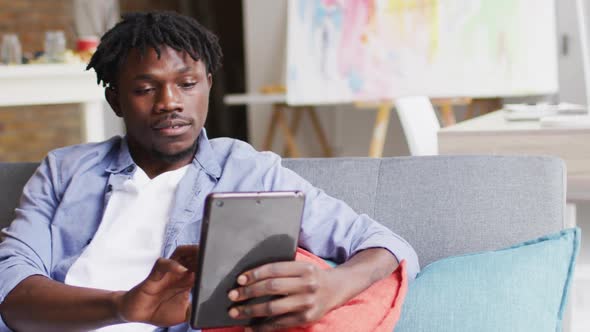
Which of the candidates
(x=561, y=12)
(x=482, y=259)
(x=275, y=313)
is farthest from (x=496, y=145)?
(x=561, y=12)

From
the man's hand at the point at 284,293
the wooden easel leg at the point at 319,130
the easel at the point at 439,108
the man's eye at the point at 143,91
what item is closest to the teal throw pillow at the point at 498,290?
the man's hand at the point at 284,293

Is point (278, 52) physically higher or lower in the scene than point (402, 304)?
higher

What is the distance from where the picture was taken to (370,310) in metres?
1.29

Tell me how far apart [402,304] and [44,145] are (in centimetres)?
497

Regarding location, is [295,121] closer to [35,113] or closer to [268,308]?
[35,113]

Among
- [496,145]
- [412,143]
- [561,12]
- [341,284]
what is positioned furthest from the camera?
[561,12]

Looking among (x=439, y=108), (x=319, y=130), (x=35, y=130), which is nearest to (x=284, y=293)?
(x=439, y=108)

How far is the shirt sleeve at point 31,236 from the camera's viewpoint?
4.52ft

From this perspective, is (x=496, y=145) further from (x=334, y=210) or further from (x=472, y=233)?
(x=334, y=210)

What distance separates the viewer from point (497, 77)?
376 centimetres

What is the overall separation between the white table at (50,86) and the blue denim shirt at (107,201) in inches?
75.7

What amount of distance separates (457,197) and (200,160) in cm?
45

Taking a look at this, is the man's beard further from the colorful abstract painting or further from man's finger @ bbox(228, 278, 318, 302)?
the colorful abstract painting

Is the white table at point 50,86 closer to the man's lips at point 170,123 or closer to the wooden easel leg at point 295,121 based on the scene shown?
the man's lips at point 170,123
